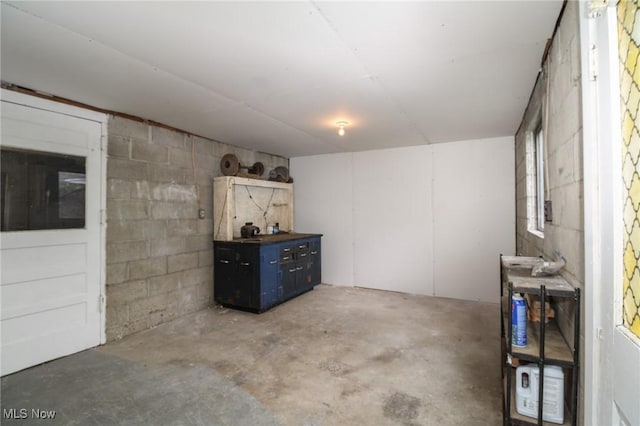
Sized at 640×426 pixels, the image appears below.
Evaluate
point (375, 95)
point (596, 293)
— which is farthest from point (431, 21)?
point (596, 293)

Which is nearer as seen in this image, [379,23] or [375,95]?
[379,23]

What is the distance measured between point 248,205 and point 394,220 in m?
2.39

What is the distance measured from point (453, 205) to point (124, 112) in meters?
4.43

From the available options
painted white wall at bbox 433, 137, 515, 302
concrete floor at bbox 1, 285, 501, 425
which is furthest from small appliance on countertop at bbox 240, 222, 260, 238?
painted white wall at bbox 433, 137, 515, 302

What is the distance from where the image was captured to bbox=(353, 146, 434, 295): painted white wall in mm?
4668

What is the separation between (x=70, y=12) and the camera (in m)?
1.55

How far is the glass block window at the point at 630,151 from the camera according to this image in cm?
89

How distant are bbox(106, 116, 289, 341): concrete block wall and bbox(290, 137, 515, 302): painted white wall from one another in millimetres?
2092

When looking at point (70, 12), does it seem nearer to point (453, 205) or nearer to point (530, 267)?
point (530, 267)

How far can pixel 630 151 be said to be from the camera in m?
0.93

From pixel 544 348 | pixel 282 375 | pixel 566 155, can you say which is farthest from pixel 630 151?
pixel 282 375

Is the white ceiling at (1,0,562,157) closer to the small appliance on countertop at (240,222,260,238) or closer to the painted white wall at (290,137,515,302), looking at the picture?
the painted white wall at (290,137,515,302)

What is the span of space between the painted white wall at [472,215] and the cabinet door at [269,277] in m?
2.45

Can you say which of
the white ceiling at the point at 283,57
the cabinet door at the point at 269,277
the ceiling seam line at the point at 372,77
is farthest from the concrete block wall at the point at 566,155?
the cabinet door at the point at 269,277
